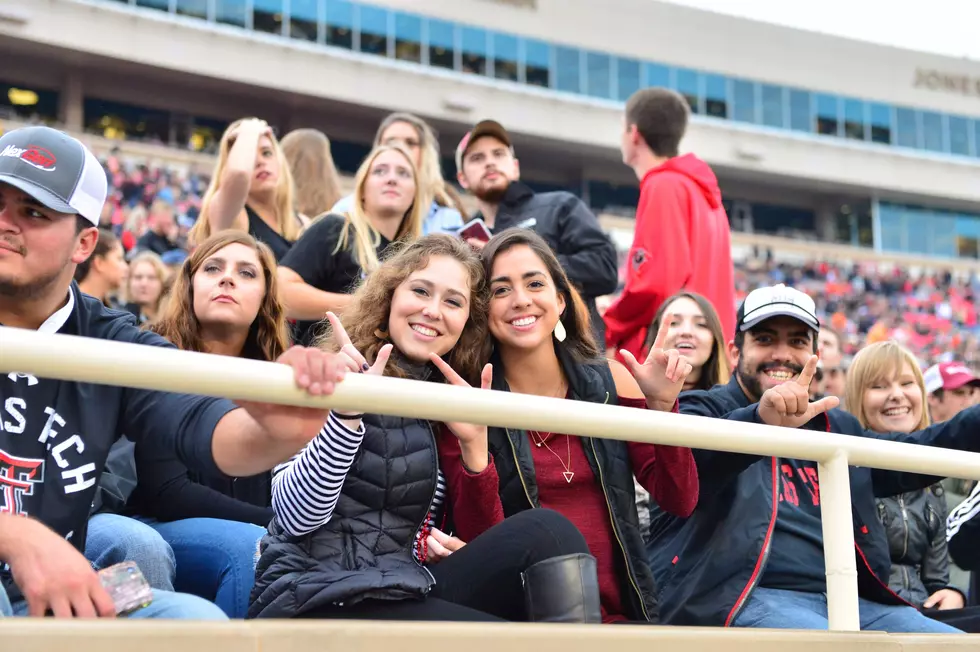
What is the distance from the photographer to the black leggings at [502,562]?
8.75 ft

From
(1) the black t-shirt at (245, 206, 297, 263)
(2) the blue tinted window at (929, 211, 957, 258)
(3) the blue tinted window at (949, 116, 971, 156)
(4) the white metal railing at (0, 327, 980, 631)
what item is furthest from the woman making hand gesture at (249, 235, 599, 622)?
(3) the blue tinted window at (949, 116, 971, 156)

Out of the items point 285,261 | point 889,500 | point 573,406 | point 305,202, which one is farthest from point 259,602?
point 305,202

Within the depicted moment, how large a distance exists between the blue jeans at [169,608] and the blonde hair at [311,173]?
3.72m

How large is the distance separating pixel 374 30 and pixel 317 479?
32.1 m

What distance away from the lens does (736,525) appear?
3.16 m

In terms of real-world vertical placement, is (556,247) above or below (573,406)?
above

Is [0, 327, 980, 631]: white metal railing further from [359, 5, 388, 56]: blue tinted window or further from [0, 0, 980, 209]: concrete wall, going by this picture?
[359, 5, 388, 56]: blue tinted window

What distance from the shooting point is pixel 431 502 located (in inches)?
110

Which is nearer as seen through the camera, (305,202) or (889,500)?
(889,500)

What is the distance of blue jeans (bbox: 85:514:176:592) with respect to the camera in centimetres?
275

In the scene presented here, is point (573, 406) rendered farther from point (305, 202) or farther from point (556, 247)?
point (305, 202)

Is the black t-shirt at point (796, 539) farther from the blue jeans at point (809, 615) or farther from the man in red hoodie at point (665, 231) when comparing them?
the man in red hoodie at point (665, 231)

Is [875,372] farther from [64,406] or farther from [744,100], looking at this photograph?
[744,100]

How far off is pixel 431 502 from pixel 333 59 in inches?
1217
